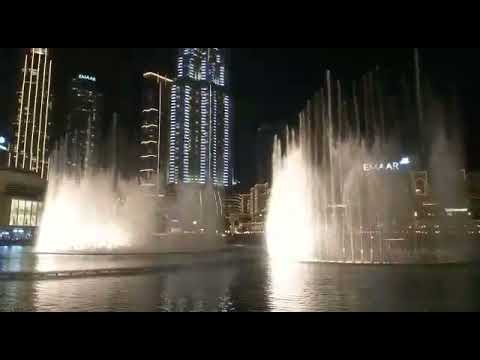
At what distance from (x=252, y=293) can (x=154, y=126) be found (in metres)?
147

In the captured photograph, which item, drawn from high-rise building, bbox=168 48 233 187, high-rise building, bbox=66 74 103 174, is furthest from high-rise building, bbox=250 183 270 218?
high-rise building, bbox=66 74 103 174

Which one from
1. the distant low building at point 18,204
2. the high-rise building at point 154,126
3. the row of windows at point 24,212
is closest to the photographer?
the distant low building at point 18,204

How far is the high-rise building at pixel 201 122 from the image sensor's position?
14125cm

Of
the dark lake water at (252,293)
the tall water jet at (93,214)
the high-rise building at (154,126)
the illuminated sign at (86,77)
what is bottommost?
the dark lake water at (252,293)

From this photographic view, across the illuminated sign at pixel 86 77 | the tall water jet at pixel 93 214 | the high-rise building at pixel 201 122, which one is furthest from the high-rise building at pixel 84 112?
the tall water jet at pixel 93 214

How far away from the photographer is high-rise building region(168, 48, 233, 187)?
141250 mm

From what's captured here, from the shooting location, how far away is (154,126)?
153875 mm

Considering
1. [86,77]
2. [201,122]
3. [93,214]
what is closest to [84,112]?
[86,77]

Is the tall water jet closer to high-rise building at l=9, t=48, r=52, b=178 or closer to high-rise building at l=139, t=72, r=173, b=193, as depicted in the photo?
high-rise building at l=139, t=72, r=173, b=193

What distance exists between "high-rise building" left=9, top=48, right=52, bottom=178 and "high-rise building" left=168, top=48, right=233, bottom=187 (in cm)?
4798

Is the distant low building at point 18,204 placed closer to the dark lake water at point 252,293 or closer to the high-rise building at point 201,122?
the high-rise building at point 201,122

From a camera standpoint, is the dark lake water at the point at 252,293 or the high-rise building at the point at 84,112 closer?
the dark lake water at the point at 252,293

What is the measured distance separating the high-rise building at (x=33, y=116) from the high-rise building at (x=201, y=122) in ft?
157
